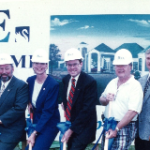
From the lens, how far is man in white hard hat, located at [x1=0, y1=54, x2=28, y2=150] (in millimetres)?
3102

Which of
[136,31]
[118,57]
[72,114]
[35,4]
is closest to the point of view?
[118,57]

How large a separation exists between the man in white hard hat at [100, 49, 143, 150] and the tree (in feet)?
4.46

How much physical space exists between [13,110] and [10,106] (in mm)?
79

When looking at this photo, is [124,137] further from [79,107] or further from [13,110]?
[13,110]

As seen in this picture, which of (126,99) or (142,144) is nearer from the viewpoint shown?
(126,99)

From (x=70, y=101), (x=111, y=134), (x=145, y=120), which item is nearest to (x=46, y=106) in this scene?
(x=70, y=101)

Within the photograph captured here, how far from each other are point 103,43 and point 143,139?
1.55m

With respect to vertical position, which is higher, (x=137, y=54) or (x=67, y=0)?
(x=67, y=0)

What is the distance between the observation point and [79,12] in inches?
151

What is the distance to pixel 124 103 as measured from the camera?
271cm

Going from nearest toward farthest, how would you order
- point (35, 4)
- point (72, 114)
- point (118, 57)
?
point (118, 57), point (72, 114), point (35, 4)

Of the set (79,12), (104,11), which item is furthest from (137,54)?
(79,12)

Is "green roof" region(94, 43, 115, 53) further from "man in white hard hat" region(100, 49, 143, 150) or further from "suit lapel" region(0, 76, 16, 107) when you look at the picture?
"suit lapel" region(0, 76, 16, 107)

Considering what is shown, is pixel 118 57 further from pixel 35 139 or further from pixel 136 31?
pixel 35 139
